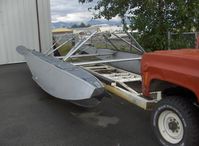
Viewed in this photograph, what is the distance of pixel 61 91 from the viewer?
5359 mm

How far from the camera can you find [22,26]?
12422mm

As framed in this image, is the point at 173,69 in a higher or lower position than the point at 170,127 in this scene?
higher

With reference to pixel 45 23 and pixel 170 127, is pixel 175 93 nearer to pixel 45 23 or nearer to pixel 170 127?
pixel 170 127

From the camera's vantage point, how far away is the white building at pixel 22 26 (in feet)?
39.9

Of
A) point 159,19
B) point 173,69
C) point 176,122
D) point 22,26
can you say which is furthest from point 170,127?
point 22,26

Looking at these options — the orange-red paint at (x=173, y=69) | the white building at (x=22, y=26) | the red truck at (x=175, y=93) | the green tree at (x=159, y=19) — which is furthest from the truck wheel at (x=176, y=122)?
the white building at (x=22, y=26)

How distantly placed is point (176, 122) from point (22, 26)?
9.59 meters

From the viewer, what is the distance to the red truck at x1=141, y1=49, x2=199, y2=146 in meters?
3.49

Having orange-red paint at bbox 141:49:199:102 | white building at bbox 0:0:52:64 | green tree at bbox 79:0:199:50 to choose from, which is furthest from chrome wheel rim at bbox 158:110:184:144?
white building at bbox 0:0:52:64

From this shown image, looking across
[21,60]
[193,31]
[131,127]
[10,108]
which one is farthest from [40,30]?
[131,127]

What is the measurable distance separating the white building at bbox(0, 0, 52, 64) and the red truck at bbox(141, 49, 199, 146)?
8.85 metres

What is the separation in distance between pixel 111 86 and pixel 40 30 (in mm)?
7640

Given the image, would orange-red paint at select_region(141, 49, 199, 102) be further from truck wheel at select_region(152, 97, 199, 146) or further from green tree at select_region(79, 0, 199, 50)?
green tree at select_region(79, 0, 199, 50)

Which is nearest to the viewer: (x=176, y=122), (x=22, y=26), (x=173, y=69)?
(x=173, y=69)
